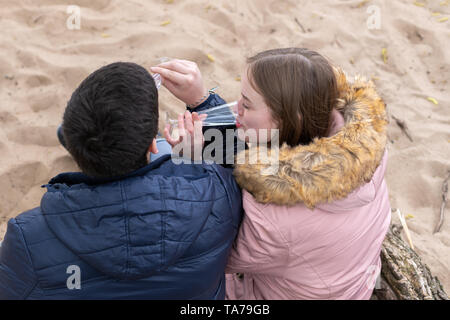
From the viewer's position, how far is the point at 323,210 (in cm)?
124

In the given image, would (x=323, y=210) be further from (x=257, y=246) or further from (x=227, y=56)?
(x=227, y=56)

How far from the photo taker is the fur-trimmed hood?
1156mm

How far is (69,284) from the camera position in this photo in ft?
3.59

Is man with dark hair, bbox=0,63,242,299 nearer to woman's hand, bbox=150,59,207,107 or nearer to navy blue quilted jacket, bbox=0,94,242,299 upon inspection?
navy blue quilted jacket, bbox=0,94,242,299

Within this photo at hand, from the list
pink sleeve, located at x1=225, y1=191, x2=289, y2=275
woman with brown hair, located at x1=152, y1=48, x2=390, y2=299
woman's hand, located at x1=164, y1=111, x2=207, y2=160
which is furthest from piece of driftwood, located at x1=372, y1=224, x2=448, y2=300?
woman's hand, located at x1=164, y1=111, x2=207, y2=160

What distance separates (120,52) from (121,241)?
6.51 feet

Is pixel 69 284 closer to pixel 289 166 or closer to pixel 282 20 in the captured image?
pixel 289 166

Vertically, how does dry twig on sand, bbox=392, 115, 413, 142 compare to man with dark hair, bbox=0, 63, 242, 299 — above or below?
below

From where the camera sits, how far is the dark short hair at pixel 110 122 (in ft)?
3.37

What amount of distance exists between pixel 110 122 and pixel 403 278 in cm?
134

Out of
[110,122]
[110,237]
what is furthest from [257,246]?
[110,122]

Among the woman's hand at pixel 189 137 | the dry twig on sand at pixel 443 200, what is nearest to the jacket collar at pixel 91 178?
the woman's hand at pixel 189 137

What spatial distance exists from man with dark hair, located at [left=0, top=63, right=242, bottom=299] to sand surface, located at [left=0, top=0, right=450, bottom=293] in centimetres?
115
